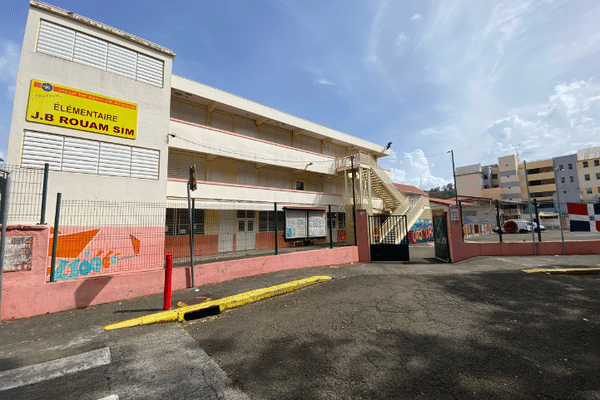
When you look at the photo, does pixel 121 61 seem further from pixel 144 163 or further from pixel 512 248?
pixel 512 248

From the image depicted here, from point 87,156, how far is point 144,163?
1.77 metres

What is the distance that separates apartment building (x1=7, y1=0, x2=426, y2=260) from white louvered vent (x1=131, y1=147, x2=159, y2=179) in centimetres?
3

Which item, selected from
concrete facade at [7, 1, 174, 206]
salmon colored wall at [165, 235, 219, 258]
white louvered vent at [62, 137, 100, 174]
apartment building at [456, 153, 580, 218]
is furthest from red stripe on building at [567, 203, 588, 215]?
apartment building at [456, 153, 580, 218]

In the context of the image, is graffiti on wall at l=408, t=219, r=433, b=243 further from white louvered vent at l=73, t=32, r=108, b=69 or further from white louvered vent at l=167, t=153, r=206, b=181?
white louvered vent at l=73, t=32, r=108, b=69

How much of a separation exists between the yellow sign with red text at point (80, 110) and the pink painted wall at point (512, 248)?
14.0 m

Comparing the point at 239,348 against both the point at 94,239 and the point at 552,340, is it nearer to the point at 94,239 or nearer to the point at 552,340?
the point at 552,340

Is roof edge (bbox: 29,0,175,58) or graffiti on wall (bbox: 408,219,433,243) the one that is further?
graffiti on wall (bbox: 408,219,433,243)

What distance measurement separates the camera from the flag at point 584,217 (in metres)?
10.1

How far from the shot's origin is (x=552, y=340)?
3.57 meters

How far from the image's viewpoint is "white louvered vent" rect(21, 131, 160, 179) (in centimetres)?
832

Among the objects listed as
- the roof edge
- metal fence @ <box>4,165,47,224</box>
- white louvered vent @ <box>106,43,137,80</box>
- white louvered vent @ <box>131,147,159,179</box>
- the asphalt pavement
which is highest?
the roof edge

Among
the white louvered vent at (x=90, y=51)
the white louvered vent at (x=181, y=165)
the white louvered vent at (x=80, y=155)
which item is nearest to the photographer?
the white louvered vent at (x=80, y=155)

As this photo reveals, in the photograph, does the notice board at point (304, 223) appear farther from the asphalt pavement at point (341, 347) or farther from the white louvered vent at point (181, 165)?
the white louvered vent at point (181, 165)

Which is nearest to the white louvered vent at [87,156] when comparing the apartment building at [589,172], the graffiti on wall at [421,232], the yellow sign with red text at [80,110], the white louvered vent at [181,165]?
the yellow sign with red text at [80,110]
